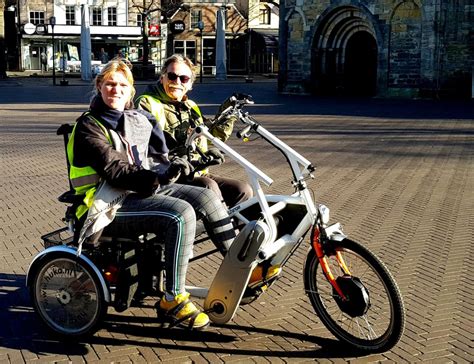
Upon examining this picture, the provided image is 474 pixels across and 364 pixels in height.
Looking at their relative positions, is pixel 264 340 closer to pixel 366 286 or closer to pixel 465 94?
pixel 366 286

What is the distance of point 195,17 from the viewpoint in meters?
54.7

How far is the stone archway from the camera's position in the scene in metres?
30.1

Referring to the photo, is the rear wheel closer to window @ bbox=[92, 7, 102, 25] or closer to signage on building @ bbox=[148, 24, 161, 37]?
signage on building @ bbox=[148, 24, 161, 37]

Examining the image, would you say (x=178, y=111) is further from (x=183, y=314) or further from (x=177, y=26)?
(x=177, y=26)

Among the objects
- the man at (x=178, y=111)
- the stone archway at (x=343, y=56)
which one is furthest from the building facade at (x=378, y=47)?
the man at (x=178, y=111)

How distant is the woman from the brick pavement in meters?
0.36

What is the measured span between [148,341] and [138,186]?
3.02 feet

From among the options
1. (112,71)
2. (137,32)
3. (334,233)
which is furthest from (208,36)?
(334,233)

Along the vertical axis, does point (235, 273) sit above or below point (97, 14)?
below

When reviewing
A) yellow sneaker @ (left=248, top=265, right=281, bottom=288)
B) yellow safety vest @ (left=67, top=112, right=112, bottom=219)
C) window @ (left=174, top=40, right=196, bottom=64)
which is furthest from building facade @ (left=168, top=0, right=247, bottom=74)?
yellow sneaker @ (left=248, top=265, right=281, bottom=288)

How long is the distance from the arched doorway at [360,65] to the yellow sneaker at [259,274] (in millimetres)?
27543

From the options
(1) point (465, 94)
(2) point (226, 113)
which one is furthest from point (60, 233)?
(1) point (465, 94)

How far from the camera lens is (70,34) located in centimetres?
5006

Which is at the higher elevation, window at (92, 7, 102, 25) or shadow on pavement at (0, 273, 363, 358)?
window at (92, 7, 102, 25)
